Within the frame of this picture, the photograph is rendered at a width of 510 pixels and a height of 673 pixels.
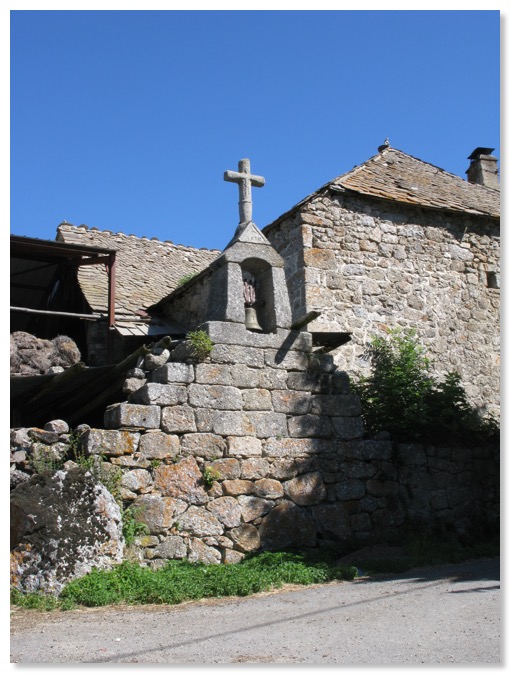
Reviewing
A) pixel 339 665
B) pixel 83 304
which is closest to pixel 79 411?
pixel 83 304

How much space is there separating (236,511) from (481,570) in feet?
8.27

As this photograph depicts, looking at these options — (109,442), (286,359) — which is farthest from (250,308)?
(109,442)

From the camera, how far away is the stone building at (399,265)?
38.8ft

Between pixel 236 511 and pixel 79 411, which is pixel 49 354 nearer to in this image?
pixel 79 411

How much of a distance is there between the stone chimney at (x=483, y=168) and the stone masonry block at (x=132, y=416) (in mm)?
10351

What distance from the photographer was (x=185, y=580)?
7008 millimetres

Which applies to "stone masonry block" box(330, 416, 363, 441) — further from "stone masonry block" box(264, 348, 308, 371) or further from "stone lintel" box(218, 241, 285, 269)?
"stone lintel" box(218, 241, 285, 269)

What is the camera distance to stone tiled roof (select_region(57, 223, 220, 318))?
14.4 meters

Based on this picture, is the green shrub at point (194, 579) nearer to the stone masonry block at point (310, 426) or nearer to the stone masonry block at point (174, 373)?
the stone masonry block at point (310, 426)

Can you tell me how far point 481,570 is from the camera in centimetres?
768

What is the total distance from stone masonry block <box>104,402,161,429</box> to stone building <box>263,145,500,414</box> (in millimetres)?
4051

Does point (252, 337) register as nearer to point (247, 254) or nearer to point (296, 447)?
point (247, 254)

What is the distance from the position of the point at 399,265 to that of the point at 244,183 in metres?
4.03

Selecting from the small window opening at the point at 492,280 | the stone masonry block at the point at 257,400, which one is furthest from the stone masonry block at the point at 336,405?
the small window opening at the point at 492,280
